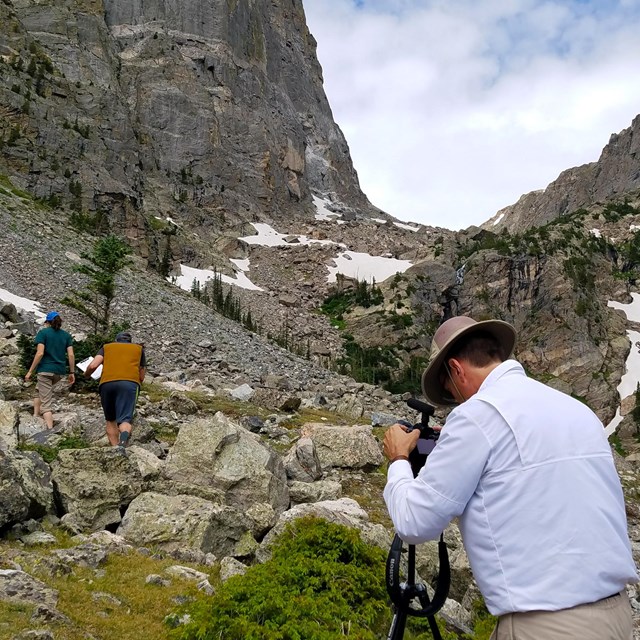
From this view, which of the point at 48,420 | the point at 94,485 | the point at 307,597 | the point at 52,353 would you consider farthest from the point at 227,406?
the point at 307,597

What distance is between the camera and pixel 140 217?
56.7 metres

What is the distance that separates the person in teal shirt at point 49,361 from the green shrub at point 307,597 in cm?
706

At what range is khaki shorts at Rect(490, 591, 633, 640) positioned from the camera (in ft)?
6.48

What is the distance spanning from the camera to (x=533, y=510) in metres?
2.08

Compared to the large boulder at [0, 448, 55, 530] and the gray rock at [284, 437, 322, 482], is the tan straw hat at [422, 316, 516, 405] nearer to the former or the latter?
the large boulder at [0, 448, 55, 530]

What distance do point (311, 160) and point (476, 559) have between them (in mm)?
139149

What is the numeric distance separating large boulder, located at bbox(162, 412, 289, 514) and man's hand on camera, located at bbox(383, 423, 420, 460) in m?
4.90

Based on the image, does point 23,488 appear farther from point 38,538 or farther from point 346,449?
point 346,449

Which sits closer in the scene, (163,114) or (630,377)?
(630,377)

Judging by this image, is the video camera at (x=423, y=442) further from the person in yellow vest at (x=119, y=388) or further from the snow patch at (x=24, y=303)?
the snow patch at (x=24, y=303)

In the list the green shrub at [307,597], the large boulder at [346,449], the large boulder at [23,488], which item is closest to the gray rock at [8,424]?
the large boulder at [23,488]

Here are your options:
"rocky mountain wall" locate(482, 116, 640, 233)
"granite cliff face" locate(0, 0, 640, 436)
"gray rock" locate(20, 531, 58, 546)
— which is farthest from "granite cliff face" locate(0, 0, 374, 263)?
"rocky mountain wall" locate(482, 116, 640, 233)

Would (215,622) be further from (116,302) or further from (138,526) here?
(116,302)

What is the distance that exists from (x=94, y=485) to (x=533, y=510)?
18.7ft
